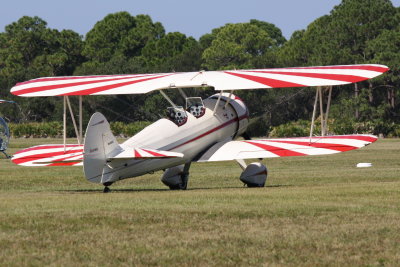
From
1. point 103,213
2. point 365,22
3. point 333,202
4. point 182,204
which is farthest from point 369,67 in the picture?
point 365,22

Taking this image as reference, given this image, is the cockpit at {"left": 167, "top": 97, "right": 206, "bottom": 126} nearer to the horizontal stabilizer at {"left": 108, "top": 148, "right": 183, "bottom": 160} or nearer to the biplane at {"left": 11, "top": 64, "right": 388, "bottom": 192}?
the biplane at {"left": 11, "top": 64, "right": 388, "bottom": 192}

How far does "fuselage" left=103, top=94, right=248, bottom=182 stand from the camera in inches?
658

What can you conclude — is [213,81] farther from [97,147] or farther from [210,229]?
[210,229]

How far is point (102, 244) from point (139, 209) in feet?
9.37

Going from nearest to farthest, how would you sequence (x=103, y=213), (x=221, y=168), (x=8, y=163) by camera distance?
(x=103, y=213)
(x=221, y=168)
(x=8, y=163)

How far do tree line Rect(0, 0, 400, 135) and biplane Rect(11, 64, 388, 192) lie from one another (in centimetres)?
1527

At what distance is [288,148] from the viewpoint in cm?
1836

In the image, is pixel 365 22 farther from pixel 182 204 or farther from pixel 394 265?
pixel 394 265

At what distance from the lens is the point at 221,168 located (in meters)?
28.1

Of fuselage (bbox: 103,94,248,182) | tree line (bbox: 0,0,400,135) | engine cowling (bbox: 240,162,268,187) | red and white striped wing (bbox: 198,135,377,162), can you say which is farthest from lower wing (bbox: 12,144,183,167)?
tree line (bbox: 0,0,400,135)

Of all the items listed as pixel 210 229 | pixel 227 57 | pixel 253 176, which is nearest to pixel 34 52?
pixel 227 57

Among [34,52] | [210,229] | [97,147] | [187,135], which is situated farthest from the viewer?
[34,52]

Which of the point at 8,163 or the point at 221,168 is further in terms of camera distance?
the point at 8,163

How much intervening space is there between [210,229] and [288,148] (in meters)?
7.65
